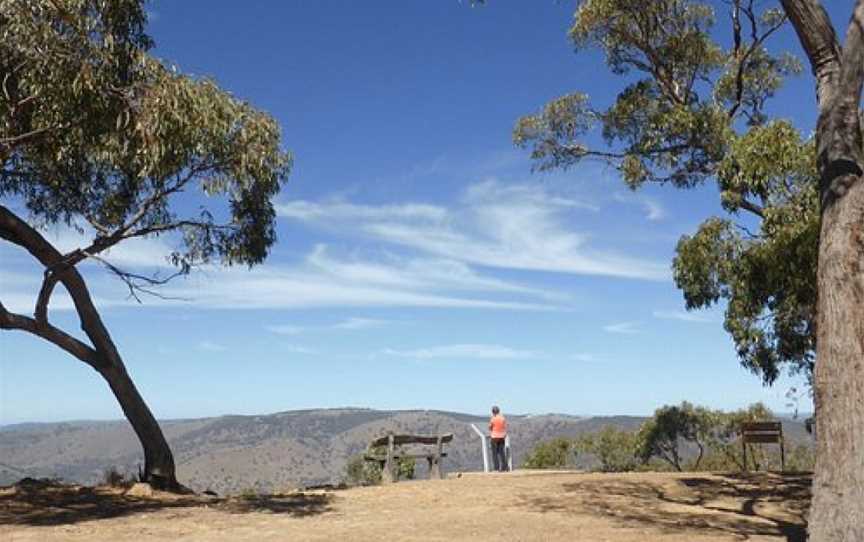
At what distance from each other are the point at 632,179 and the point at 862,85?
1072 cm

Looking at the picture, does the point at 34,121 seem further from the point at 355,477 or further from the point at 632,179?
the point at 355,477

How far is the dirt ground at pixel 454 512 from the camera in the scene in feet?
32.3

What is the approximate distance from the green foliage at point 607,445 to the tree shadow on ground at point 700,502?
23992mm

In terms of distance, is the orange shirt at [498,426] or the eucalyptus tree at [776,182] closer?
the eucalyptus tree at [776,182]

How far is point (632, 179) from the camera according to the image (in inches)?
755

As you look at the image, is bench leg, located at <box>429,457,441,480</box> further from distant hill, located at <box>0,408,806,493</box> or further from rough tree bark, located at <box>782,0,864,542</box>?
distant hill, located at <box>0,408,806,493</box>

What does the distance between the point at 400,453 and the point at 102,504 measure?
19.9 feet

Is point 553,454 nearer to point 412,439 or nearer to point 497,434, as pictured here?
point 497,434

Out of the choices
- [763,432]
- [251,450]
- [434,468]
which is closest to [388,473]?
[434,468]

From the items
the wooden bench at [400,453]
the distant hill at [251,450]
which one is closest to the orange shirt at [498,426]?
the wooden bench at [400,453]

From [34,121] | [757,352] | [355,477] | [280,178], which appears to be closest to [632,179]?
[757,352]

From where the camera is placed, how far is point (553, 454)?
121 ft

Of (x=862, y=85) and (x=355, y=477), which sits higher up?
(x=862, y=85)

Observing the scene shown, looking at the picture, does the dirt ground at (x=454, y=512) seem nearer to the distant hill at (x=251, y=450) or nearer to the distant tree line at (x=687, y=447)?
the distant tree line at (x=687, y=447)
